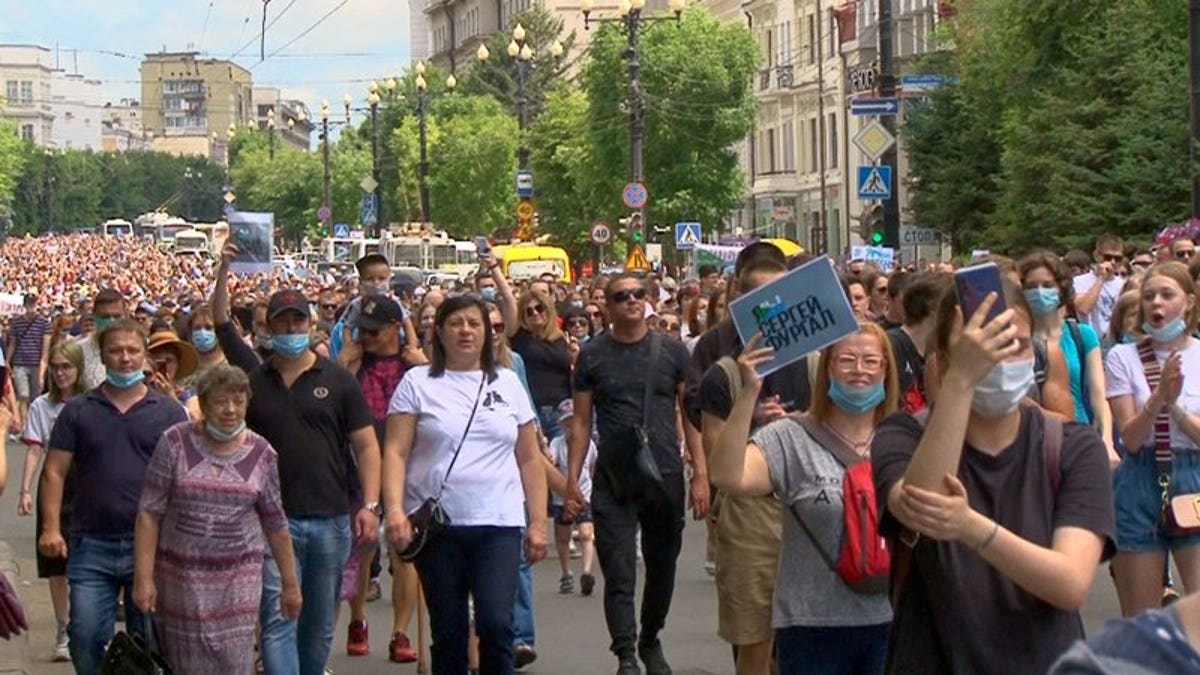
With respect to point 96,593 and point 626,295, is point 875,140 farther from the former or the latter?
point 96,593

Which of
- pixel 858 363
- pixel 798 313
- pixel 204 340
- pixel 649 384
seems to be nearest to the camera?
pixel 798 313

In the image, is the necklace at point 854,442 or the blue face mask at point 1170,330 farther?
the blue face mask at point 1170,330

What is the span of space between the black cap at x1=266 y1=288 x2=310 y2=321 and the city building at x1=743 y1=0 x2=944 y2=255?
57017 millimetres

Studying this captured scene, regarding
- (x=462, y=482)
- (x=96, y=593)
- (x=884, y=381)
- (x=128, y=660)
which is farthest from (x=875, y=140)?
(x=884, y=381)

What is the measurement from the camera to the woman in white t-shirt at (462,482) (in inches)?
354

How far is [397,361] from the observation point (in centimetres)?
1195

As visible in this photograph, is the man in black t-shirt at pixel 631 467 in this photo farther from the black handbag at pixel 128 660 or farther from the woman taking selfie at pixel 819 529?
the woman taking selfie at pixel 819 529

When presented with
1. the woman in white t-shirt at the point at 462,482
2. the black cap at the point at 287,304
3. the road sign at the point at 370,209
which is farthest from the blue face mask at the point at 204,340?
the road sign at the point at 370,209

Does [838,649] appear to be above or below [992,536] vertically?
below

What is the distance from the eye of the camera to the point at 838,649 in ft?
23.0

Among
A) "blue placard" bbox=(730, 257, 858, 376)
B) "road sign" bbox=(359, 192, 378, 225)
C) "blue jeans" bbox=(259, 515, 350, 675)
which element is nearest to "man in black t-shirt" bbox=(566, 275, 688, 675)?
"blue jeans" bbox=(259, 515, 350, 675)

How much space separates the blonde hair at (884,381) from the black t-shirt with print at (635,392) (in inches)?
155

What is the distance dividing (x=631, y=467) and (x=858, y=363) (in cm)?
424

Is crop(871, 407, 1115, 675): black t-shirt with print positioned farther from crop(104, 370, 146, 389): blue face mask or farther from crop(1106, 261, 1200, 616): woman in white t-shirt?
crop(104, 370, 146, 389): blue face mask
